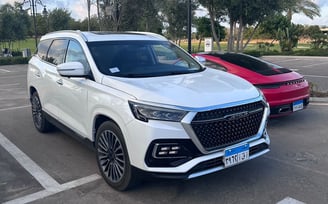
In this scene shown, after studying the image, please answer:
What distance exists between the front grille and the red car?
2014mm

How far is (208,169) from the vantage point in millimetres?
3326

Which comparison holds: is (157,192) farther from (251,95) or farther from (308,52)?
(308,52)

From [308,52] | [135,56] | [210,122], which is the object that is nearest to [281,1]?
[308,52]

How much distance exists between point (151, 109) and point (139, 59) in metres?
1.39

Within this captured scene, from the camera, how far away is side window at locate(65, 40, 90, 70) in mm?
4343

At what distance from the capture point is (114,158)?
373 centimetres

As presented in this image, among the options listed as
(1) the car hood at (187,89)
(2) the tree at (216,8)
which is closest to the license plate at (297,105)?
(1) the car hood at (187,89)

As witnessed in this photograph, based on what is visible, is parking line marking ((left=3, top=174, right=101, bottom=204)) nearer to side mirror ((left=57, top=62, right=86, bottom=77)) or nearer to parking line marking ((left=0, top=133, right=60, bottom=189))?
parking line marking ((left=0, top=133, right=60, bottom=189))

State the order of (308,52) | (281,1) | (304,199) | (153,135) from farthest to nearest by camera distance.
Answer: (308,52) < (281,1) < (304,199) < (153,135)

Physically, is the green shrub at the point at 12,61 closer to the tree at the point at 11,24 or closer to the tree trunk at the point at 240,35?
the tree at the point at 11,24

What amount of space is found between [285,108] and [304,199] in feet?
8.32

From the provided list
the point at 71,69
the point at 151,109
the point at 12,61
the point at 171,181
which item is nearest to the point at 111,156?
the point at 171,181

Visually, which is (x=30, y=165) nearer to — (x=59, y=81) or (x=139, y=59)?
(x=59, y=81)

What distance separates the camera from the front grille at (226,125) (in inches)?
128
